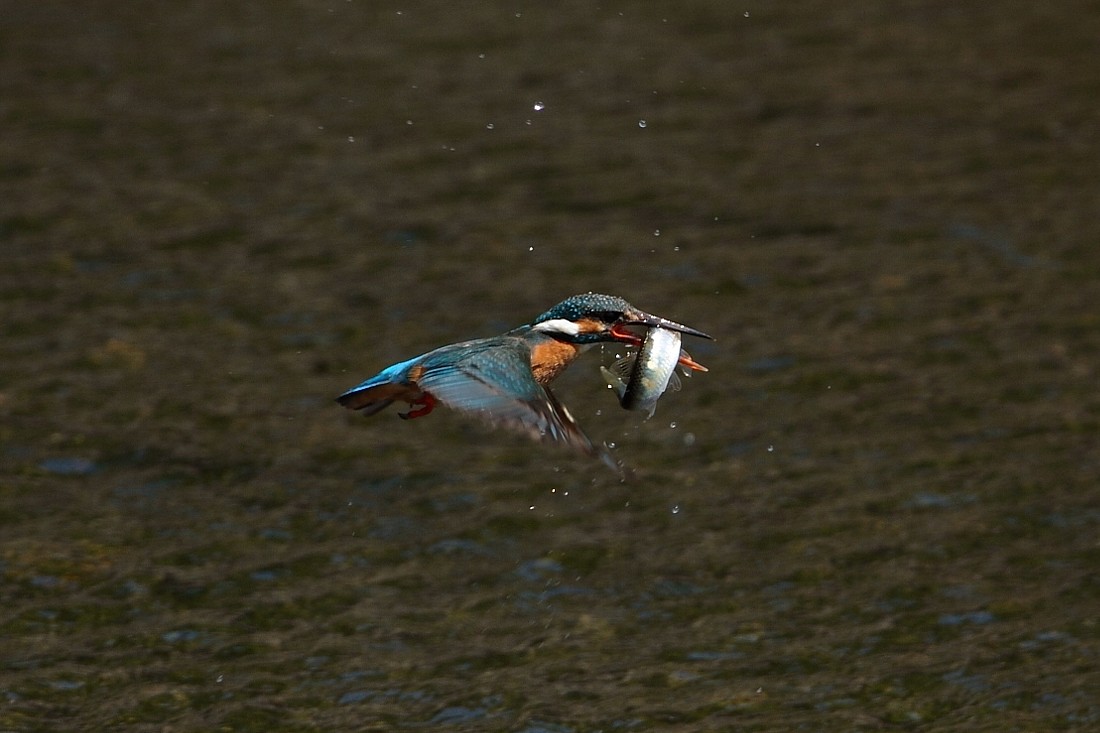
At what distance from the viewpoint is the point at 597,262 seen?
9.26m

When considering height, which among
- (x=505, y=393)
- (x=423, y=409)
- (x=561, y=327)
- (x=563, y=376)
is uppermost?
(x=561, y=327)

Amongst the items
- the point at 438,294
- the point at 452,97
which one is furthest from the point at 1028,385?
the point at 452,97

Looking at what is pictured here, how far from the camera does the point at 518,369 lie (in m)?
4.93

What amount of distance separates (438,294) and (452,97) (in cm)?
307

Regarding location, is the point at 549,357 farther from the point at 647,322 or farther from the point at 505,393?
the point at 505,393

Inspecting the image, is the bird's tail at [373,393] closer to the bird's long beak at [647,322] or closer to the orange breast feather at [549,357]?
the orange breast feather at [549,357]

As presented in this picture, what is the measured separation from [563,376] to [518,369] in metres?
3.32

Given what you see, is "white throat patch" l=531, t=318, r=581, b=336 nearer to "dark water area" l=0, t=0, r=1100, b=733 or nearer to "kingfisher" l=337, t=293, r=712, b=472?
"kingfisher" l=337, t=293, r=712, b=472

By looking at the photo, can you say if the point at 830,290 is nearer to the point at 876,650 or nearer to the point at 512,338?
the point at 876,650

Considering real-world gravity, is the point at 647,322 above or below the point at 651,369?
above

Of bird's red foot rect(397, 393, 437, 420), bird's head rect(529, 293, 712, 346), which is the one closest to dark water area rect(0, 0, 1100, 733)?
bird's red foot rect(397, 393, 437, 420)

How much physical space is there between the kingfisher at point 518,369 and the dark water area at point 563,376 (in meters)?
1.03

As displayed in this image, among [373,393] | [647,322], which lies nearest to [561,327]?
[647,322]

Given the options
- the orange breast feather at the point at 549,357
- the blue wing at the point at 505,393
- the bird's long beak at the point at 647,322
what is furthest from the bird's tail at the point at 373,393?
the bird's long beak at the point at 647,322
